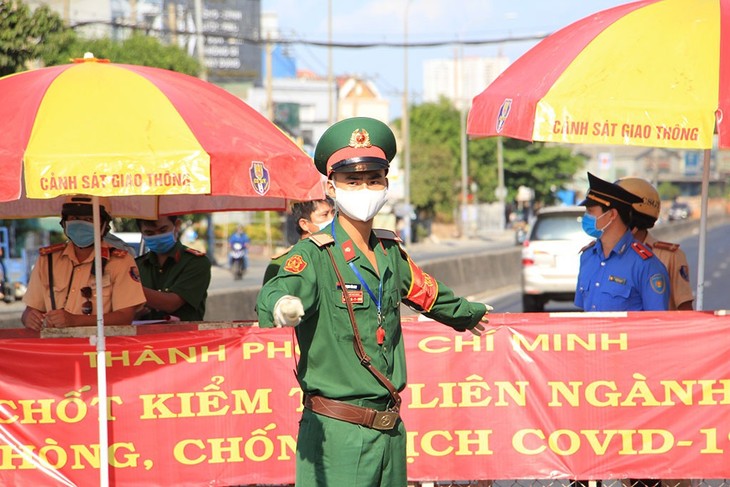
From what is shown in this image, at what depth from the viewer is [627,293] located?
6320mm

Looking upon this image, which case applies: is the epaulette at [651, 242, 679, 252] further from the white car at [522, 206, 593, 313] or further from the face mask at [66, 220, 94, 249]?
the white car at [522, 206, 593, 313]

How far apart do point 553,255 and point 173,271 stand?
12.4 meters

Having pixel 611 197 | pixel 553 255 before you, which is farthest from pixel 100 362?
pixel 553 255

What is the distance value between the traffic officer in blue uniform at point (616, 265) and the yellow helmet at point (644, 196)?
0.07 meters

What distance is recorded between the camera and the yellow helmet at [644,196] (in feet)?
21.7

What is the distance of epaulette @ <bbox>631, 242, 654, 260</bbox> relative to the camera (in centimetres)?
626

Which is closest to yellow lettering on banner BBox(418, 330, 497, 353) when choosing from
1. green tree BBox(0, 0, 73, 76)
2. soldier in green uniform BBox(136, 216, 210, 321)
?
soldier in green uniform BBox(136, 216, 210, 321)

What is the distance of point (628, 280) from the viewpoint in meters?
6.30

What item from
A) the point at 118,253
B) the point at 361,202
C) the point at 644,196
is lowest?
the point at 118,253

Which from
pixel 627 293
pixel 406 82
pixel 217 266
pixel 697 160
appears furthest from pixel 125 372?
pixel 697 160

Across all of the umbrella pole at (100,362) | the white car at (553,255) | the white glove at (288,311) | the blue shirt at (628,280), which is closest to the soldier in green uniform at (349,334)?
the white glove at (288,311)

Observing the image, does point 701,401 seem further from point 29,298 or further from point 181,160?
point 29,298

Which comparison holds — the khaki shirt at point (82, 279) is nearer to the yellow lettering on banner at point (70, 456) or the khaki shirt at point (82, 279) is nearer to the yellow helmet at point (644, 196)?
the yellow lettering on banner at point (70, 456)

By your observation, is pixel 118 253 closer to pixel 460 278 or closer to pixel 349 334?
pixel 349 334
